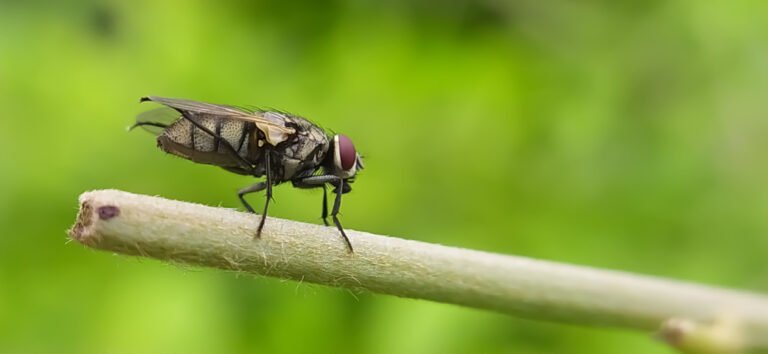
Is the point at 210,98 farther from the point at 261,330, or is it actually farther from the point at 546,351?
the point at 546,351

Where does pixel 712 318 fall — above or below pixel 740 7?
below

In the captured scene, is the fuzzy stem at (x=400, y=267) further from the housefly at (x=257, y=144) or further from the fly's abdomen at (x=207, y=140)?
the fly's abdomen at (x=207, y=140)

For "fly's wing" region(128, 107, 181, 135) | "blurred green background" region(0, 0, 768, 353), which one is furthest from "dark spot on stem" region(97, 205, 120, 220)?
"blurred green background" region(0, 0, 768, 353)

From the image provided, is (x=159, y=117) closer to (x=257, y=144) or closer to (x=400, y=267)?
(x=257, y=144)

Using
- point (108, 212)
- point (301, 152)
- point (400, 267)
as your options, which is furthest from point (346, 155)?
point (108, 212)

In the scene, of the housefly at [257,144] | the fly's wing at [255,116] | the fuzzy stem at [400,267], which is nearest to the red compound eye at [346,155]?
the housefly at [257,144]

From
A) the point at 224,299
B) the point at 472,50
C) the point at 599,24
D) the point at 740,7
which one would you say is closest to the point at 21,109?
the point at 224,299

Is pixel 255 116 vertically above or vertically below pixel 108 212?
above

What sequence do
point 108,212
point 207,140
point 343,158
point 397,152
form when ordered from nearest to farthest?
1. point 108,212
2. point 207,140
3. point 343,158
4. point 397,152

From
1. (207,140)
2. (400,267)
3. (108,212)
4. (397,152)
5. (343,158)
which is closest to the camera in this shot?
(108,212)
